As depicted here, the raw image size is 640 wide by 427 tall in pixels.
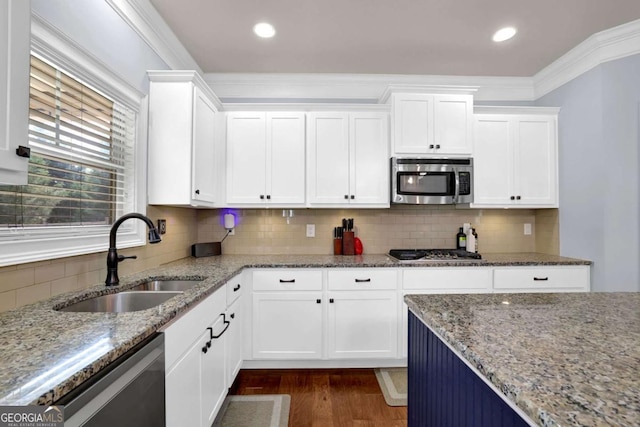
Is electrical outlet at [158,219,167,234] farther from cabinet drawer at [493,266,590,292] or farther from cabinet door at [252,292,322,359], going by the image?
cabinet drawer at [493,266,590,292]

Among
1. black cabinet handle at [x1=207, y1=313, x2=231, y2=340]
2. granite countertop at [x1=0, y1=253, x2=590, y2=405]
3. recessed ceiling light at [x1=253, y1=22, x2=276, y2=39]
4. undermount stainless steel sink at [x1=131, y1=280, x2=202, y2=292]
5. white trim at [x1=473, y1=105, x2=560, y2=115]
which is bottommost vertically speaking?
black cabinet handle at [x1=207, y1=313, x2=231, y2=340]

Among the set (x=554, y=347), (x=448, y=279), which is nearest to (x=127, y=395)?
(x=554, y=347)

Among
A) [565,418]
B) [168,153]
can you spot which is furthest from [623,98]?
[168,153]

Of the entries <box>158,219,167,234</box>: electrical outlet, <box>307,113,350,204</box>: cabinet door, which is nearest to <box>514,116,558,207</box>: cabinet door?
<box>307,113,350,204</box>: cabinet door

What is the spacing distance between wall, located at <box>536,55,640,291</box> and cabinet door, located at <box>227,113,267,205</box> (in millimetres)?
2855

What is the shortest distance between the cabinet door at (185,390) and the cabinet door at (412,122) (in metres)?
2.30

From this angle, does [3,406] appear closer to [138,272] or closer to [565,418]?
[565,418]

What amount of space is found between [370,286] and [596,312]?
163 cm

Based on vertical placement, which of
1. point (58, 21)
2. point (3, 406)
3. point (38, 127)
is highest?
point (58, 21)

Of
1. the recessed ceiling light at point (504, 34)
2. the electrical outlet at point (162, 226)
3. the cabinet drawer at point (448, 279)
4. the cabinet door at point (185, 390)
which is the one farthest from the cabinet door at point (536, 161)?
the electrical outlet at point (162, 226)

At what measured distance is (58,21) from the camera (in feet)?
4.89

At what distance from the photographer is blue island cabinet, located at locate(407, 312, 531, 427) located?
2.71ft

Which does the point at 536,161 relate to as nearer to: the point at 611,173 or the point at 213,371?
the point at 611,173

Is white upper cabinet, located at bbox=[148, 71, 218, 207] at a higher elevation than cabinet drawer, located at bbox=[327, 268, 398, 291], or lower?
higher
